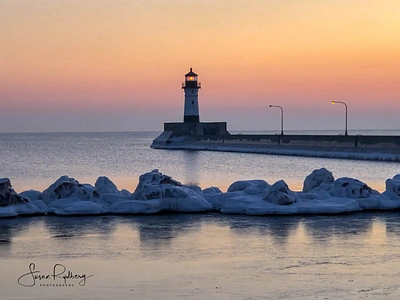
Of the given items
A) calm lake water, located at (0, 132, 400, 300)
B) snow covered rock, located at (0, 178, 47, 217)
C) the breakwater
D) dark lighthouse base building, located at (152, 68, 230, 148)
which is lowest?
calm lake water, located at (0, 132, 400, 300)

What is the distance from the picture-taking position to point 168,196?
61.8ft

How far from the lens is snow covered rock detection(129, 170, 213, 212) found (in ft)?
61.6

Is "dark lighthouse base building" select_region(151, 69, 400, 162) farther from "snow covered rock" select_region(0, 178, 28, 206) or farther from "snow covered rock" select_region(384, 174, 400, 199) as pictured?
"snow covered rock" select_region(0, 178, 28, 206)

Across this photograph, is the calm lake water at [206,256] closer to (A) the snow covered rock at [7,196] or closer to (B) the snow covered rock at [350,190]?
(A) the snow covered rock at [7,196]

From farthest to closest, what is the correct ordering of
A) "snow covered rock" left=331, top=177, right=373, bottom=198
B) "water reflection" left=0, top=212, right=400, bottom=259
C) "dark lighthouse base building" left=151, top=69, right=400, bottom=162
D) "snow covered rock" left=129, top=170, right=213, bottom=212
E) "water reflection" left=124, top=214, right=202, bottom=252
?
"dark lighthouse base building" left=151, top=69, right=400, bottom=162, "snow covered rock" left=331, top=177, right=373, bottom=198, "snow covered rock" left=129, top=170, right=213, bottom=212, "water reflection" left=124, top=214, right=202, bottom=252, "water reflection" left=0, top=212, right=400, bottom=259

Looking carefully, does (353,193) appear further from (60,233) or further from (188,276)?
(188,276)

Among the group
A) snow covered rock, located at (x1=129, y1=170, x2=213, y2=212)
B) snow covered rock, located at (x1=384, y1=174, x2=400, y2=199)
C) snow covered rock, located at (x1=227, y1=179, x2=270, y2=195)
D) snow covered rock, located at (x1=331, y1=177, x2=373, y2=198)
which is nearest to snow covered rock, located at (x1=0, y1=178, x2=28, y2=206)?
snow covered rock, located at (x1=129, y1=170, x2=213, y2=212)

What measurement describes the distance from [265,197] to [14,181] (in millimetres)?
18870

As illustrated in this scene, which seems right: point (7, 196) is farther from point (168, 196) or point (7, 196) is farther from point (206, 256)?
point (206, 256)

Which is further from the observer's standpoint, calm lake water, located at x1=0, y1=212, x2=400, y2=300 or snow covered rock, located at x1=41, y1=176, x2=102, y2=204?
snow covered rock, located at x1=41, y1=176, x2=102, y2=204

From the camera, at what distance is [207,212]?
61.7ft

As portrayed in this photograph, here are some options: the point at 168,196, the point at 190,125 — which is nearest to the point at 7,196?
the point at 168,196

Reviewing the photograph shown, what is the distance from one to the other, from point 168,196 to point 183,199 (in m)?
0.39

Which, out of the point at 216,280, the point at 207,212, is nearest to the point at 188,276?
the point at 216,280
